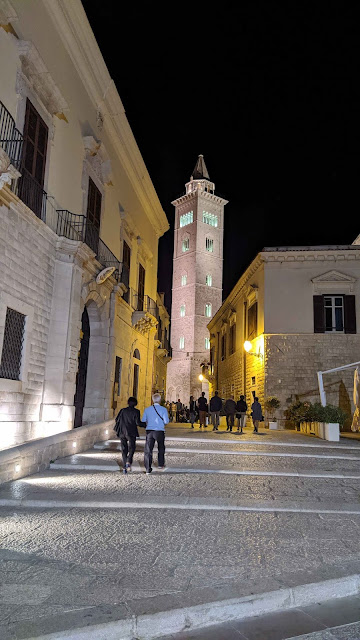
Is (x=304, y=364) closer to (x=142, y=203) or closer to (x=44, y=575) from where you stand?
(x=142, y=203)

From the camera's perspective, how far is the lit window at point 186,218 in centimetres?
6738

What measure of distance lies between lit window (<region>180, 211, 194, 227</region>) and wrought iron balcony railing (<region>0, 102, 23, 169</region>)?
5719 centimetres

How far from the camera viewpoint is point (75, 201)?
1498cm

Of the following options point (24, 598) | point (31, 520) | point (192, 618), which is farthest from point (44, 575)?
point (31, 520)

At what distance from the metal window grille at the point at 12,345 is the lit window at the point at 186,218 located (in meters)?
57.3

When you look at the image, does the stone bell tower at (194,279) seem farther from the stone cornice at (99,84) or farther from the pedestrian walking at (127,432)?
the pedestrian walking at (127,432)

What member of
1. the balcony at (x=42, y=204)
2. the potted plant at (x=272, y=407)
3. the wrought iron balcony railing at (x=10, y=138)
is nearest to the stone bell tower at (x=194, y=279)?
the potted plant at (x=272, y=407)

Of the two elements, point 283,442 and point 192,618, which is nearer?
point 192,618

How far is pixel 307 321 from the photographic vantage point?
75.7ft

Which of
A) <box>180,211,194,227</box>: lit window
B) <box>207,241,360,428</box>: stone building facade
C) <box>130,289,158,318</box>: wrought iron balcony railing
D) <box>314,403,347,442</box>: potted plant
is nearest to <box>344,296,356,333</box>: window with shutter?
<box>207,241,360,428</box>: stone building facade

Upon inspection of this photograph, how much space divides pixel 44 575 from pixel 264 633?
1981 millimetres

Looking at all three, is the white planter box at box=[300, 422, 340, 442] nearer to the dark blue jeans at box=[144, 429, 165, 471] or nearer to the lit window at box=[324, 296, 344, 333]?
the lit window at box=[324, 296, 344, 333]

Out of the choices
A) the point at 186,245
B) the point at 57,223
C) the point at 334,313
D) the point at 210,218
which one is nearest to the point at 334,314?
the point at 334,313

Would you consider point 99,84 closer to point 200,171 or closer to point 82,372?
point 82,372
